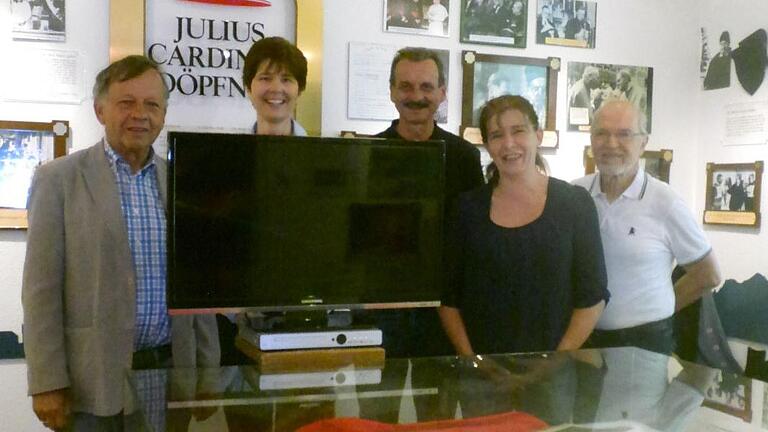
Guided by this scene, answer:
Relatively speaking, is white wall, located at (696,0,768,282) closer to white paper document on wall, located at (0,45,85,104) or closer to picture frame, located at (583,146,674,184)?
picture frame, located at (583,146,674,184)

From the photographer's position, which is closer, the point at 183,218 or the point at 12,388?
the point at 183,218

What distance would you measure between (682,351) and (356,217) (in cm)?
177

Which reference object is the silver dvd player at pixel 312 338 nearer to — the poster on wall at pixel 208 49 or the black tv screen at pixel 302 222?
the black tv screen at pixel 302 222

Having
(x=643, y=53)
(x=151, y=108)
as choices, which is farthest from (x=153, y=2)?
(x=643, y=53)

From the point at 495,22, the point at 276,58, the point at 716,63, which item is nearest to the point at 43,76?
the point at 276,58

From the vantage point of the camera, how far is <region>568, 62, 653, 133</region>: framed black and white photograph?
11.4 ft

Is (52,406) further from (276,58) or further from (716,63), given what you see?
(716,63)

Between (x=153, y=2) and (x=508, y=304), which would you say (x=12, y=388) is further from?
(x=508, y=304)

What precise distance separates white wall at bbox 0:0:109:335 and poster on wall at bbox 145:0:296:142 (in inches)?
7.5

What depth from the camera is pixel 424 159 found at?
2.02 meters

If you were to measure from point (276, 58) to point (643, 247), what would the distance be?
1.25 metres

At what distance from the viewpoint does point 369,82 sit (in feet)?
10.4

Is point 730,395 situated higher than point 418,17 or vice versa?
point 418,17

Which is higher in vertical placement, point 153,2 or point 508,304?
point 153,2
